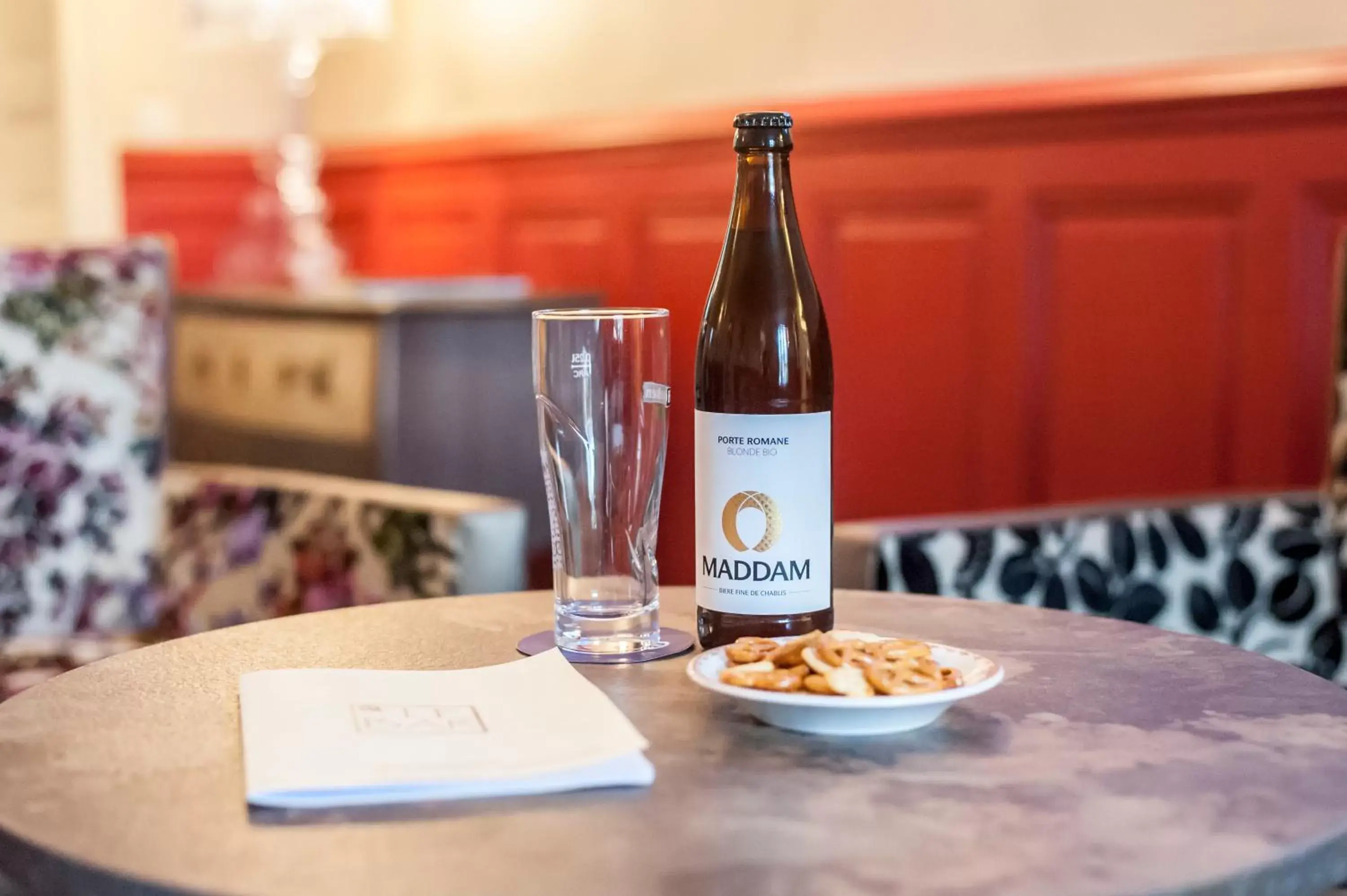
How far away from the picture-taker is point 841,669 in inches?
30.3

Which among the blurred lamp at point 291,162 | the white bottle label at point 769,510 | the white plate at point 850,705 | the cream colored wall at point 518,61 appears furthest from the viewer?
the blurred lamp at point 291,162

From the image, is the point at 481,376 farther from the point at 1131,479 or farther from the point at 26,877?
the point at 26,877

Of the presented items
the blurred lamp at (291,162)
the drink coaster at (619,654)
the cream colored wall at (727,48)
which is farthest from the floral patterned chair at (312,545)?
the cream colored wall at (727,48)

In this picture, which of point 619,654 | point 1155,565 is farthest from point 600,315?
point 1155,565

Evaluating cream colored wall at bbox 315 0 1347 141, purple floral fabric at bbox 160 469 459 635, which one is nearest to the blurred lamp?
cream colored wall at bbox 315 0 1347 141

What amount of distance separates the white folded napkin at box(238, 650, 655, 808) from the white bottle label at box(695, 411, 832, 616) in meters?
0.11

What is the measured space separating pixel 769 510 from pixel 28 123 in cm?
424

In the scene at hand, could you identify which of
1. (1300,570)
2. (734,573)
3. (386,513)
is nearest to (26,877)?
(734,573)

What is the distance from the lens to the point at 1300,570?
151cm

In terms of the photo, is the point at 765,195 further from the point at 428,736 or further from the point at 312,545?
the point at 312,545

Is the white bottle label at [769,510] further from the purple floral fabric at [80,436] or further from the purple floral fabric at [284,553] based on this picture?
the purple floral fabric at [80,436]

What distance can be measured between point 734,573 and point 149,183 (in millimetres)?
3262

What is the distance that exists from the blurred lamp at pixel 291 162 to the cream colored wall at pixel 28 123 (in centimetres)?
114

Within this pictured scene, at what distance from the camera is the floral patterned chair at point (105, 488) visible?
70.0 inches
